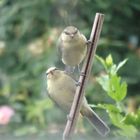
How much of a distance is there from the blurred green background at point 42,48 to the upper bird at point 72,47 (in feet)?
6.40

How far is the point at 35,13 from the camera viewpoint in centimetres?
346

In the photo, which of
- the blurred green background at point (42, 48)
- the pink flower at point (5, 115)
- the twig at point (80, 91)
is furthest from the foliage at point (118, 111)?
the blurred green background at point (42, 48)

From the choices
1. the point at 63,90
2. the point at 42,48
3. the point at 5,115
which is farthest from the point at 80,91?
the point at 42,48

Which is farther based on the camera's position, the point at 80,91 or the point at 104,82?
the point at 104,82

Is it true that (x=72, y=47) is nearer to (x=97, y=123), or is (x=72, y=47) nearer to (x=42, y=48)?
(x=97, y=123)

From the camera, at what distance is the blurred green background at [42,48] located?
3.20 m

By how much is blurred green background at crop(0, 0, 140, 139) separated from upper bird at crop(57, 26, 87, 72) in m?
1.95

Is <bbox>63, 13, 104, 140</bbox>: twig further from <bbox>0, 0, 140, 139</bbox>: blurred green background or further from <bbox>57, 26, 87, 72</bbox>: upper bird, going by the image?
<bbox>0, 0, 140, 139</bbox>: blurred green background

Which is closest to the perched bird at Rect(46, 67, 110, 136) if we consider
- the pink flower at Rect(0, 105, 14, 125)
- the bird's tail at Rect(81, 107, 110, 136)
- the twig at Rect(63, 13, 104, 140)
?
the bird's tail at Rect(81, 107, 110, 136)

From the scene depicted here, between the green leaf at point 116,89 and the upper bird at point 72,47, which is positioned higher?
the upper bird at point 72,47

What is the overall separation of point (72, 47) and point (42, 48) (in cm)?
232

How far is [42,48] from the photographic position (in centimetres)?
343

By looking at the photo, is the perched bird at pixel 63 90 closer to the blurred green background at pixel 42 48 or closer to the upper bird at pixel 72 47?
the upper bird at pixel 72 47

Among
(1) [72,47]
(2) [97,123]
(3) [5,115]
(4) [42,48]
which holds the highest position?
(1) [72,47]
